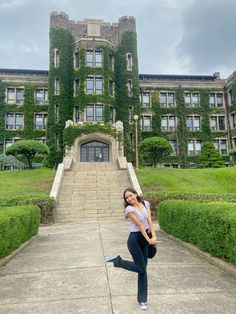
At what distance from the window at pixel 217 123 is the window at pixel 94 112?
1754 cm

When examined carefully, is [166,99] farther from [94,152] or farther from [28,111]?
[28,111]

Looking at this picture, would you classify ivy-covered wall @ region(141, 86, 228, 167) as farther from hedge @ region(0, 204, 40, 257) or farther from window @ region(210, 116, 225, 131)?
hedge @ region(0, 204, 40, 257)

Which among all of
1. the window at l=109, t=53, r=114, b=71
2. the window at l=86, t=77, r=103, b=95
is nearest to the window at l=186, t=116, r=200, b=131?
the window at l=109, t=53, r=114, b=71

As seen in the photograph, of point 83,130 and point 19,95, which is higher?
point 19,95

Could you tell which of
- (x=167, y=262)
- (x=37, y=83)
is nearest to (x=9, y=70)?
(x=37, y=83)

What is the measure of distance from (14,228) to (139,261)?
504 centimetres

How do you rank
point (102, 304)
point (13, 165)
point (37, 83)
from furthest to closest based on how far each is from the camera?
1. point (37, 83)
2. point (13, 165)
3. point (102, 304)

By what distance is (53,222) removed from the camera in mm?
15695

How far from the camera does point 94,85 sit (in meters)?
36.5

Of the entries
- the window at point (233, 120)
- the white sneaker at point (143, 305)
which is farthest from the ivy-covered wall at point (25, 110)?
the white sneaker at point (143, 305)

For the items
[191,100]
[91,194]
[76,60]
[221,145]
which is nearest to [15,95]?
[76,60]

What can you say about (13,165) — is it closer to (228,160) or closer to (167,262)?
(228,160)

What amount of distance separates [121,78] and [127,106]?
12.9 ft

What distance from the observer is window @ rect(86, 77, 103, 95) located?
36.3 meters
